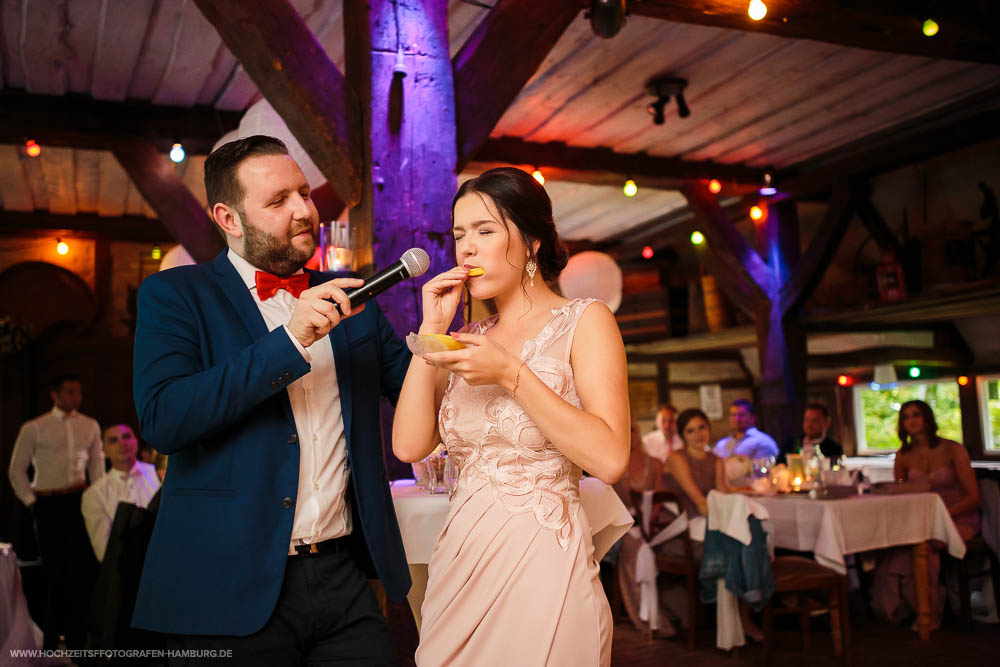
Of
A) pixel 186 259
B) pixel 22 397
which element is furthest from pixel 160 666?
pixel 22 397

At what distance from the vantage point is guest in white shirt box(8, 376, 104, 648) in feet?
19.0

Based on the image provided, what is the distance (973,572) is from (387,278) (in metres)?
5.75

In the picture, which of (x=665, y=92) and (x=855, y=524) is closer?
(x=855, y=524)

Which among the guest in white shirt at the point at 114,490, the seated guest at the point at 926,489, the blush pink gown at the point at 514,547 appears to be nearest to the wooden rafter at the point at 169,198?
the guest in white shirt at the point at 114,490

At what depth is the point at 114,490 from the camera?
5.45m

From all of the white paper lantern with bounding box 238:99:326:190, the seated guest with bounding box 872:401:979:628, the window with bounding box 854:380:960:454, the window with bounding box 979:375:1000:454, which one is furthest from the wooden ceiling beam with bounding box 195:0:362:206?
the window with bounding box 979:375:1000:454

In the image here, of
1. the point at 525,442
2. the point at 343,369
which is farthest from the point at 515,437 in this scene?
the point at 343,369

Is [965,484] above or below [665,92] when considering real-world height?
below

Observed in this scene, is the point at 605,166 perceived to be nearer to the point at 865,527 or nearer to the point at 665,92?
the point at 665,92

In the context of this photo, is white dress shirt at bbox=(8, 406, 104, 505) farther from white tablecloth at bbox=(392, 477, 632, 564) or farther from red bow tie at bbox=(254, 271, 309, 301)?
red bow tie at bbox=(254, 271, 309, 301)

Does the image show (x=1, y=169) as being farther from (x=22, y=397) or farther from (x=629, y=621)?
(x=629, y=621)

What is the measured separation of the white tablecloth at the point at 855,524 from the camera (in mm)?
4875

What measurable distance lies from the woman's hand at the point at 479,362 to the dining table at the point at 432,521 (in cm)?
73

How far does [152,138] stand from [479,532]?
4895 millimetres
